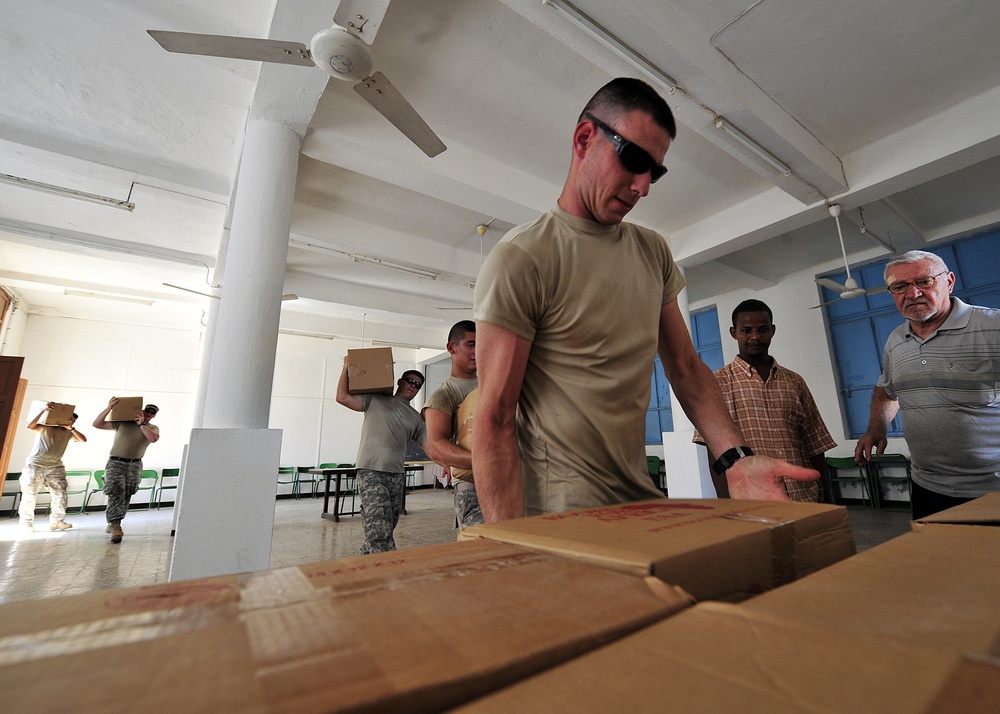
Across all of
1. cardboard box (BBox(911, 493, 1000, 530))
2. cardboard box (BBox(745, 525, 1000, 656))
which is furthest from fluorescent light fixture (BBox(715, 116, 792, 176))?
cardboard box (BBox(745, 525, 1000, 656))

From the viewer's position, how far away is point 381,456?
3193 millimetres

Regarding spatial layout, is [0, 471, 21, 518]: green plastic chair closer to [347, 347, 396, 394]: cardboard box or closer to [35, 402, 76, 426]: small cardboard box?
[35, 402, 76, 426]: small cardboard box

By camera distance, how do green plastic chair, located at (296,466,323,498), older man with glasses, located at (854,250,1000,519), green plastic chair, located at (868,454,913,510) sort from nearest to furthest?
older man with glasses, located at (854,250,1000,519) → green plastic chair, located at (868,454,913,510) → green plastic chair, located at (296,466,323,498)

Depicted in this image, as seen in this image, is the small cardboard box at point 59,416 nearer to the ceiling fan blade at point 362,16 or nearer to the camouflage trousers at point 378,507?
the camouflage trousers at point 378,507

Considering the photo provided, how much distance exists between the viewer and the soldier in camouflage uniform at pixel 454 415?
2.38 meters

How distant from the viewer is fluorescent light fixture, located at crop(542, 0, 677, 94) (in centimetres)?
247

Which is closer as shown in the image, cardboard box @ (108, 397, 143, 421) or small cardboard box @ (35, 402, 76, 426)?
cardboard box @ (108, 397, 143, 421)

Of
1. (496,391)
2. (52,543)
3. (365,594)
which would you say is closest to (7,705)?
(365,594)

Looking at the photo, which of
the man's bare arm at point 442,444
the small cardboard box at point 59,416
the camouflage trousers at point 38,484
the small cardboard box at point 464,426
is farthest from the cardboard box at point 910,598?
the camouflage trousers at point 38,484

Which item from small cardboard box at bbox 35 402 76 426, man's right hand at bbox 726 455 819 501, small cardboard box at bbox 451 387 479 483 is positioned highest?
small cardboard box at bbox 35 402 76 426

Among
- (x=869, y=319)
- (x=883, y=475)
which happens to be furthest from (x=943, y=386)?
(x=883, y=475)

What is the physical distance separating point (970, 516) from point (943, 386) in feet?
5.86

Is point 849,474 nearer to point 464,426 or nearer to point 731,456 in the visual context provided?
point 464,426

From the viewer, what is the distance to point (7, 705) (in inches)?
8.0
